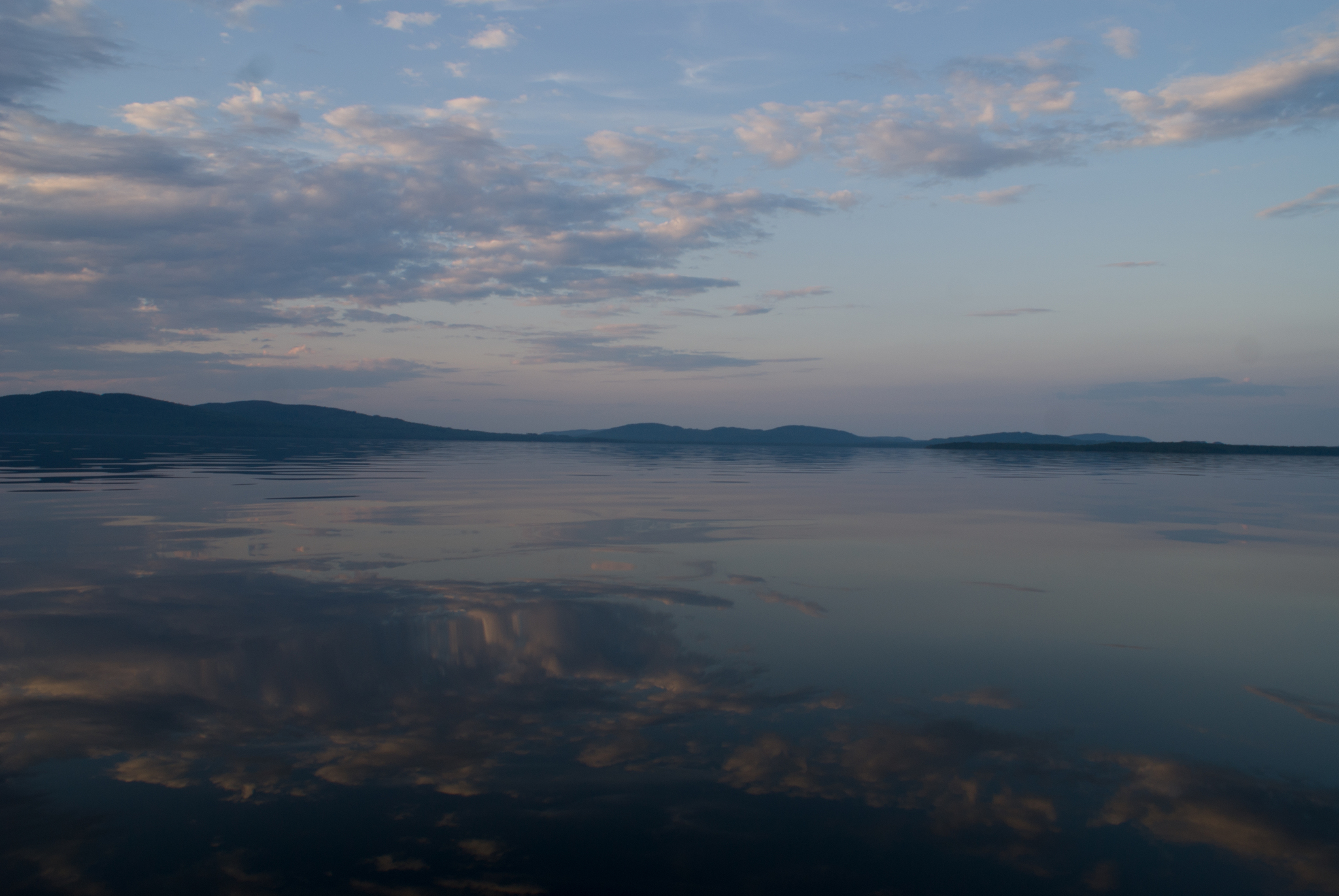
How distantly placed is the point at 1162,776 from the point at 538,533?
40.5ft

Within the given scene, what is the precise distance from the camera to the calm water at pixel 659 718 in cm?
421

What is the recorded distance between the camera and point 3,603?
9.17 m

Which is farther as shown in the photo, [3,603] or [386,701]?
[3,603]

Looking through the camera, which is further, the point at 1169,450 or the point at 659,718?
the point at 1169,450

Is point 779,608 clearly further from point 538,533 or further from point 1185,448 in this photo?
point 1185,448

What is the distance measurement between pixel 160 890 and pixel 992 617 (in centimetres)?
847

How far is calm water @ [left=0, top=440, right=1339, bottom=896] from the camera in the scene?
421 centimetres

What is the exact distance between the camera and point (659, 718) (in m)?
6.11

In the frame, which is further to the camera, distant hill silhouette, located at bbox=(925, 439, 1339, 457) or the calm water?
distant hill silhouette, located at bbox=(925, 439, 1339, 457)

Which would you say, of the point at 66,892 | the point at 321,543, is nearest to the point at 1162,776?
the point at 66,892

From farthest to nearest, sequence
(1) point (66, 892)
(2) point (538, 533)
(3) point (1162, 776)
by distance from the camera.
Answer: (2) point (538, 533)
(3) point (1162, 776)
(1) point (66, 892)

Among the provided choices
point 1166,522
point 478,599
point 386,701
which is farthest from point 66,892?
point 1166,522

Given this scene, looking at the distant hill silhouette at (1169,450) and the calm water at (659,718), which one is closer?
the calm water at (659,718)

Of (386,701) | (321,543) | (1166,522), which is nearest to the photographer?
(386,701)
